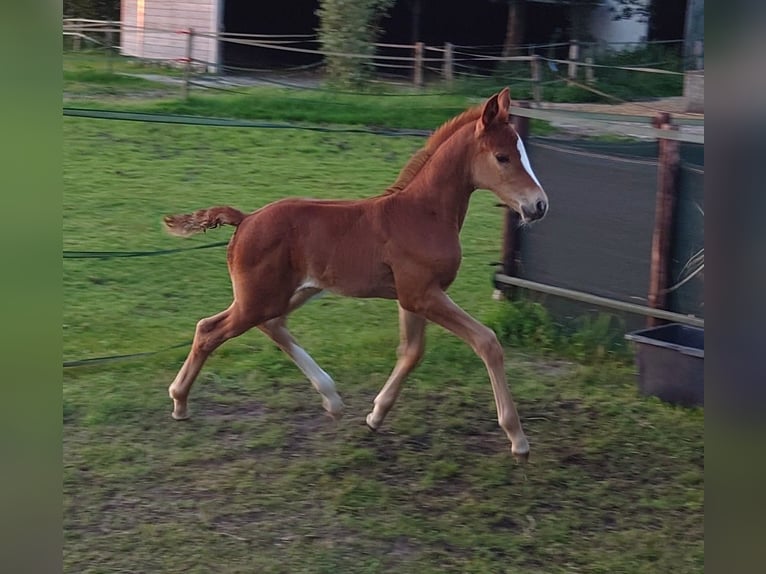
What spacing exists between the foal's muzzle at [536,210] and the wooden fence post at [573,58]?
1143 millimetres

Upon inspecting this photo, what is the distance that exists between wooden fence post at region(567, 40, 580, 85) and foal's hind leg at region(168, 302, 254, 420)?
5.90 feet

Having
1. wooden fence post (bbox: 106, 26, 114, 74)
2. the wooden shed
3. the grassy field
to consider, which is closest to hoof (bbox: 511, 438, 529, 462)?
the grassy field

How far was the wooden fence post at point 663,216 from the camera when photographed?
13.5ft

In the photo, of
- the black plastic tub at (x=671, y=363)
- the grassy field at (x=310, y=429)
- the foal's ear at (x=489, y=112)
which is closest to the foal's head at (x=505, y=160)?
the foal's ear at (x=489, y=112)

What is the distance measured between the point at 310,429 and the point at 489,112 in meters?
1.38

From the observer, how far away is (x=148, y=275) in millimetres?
3947

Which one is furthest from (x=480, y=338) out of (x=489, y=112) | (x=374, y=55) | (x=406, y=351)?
(x=374, y=55)

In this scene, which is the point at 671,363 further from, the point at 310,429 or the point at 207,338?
the point at 207,338

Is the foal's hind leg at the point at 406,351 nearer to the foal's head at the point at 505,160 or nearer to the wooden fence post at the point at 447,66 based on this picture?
the foal's head at the point at 505,160

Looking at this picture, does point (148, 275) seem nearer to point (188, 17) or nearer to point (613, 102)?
point (188, 17)

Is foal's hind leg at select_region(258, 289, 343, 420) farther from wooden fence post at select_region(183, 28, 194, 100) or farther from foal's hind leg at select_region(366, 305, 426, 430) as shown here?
wooden fence post at select_region(183, 28, 194, 100)
